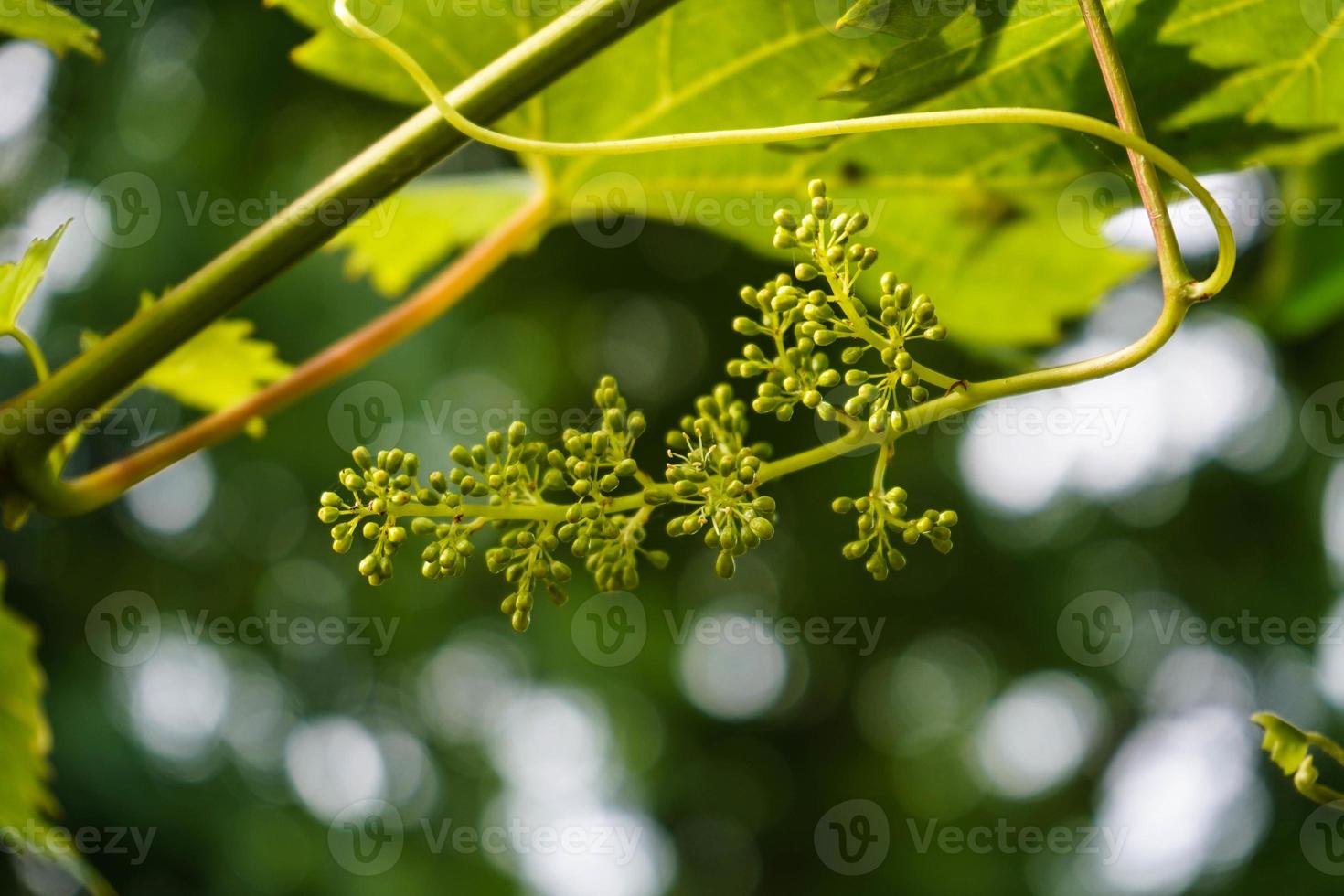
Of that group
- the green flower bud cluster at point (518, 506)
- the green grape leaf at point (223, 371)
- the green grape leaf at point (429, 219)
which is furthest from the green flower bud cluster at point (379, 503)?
the green grape leaf at point (429, 219)

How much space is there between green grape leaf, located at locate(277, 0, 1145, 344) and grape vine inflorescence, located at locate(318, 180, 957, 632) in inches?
7.8

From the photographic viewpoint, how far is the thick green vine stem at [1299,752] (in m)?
0.83

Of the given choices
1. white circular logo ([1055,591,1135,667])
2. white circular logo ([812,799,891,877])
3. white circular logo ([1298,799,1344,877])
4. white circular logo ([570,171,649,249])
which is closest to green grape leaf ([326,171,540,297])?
white circular logo ([570,171,649,249])

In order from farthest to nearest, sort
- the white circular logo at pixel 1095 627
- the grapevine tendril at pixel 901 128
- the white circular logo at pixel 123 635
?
the white circular logo at pixel 1095 627, the white circular logo at pixel 123 635, the grapevine tendril at pixel 901 128

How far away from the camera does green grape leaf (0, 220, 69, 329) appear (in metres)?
0.98

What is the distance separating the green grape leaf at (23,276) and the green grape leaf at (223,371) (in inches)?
12.5

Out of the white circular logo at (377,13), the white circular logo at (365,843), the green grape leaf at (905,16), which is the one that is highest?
the white circular logo at (377,13)

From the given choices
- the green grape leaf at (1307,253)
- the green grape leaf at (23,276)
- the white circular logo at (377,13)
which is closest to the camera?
the green grape leaf at (23,276)

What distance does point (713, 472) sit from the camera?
924 millimetres

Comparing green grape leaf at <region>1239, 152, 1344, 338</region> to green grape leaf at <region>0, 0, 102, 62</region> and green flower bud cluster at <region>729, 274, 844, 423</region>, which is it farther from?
green grape leaf at <region>0, 0, 102, 62</region>

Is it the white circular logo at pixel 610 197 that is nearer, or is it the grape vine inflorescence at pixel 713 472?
the grape vine inflorescence at pixel 713 472

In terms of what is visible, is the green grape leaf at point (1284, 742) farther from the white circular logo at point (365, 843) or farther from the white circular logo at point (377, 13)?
the white circular logo at point (365, 843)

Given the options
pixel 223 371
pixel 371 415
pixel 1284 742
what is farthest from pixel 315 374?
pixel 371 415

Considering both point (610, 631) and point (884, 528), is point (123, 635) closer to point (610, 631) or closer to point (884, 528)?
point (610, 631)
